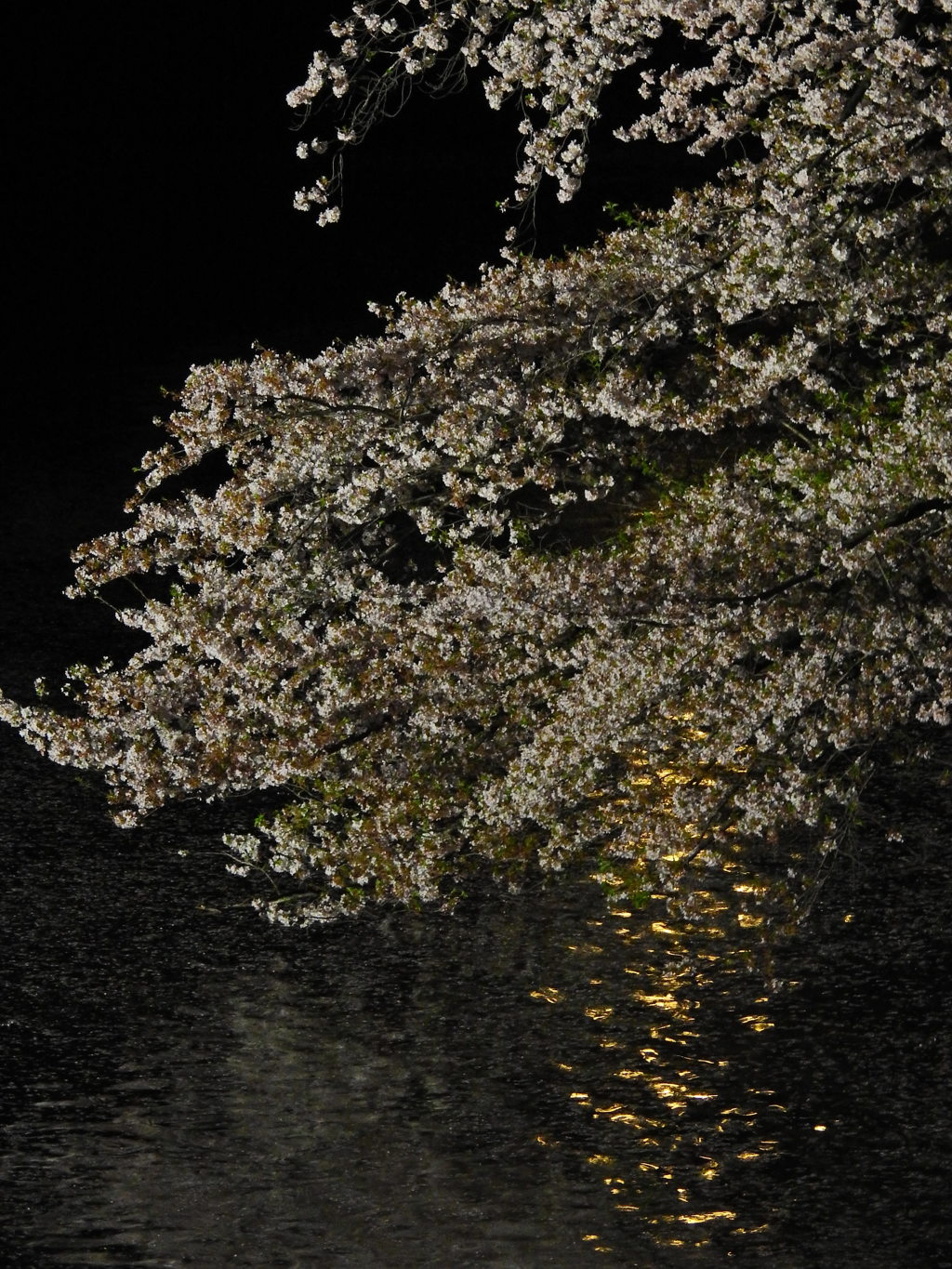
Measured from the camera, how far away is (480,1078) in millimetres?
5281

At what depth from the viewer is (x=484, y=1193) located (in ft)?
15.3

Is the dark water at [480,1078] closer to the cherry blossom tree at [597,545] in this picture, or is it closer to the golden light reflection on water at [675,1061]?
the golden light reflection on water at [675,1061]

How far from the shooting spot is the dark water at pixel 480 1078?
4.50m

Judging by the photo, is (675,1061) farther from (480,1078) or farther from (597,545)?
(597,545)

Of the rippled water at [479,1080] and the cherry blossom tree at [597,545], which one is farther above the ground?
the cherry blossom tree at [597,545]

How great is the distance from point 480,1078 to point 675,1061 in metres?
0.56

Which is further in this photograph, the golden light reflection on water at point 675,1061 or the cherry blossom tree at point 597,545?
the cherry blossom tree at point 597,545

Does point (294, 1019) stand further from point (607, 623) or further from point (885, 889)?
point (885, 889)

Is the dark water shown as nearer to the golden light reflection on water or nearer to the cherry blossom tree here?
the golden light reflection on water

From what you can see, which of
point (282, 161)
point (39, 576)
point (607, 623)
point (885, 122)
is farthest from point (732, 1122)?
point (282, 161)

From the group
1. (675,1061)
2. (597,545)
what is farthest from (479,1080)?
(597,545)

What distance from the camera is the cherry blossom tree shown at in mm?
5281

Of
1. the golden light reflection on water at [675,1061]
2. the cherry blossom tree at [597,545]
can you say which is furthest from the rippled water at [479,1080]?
the cherry blossom tree at [597,545]

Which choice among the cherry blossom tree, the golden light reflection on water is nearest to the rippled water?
the golden light reflection on water
